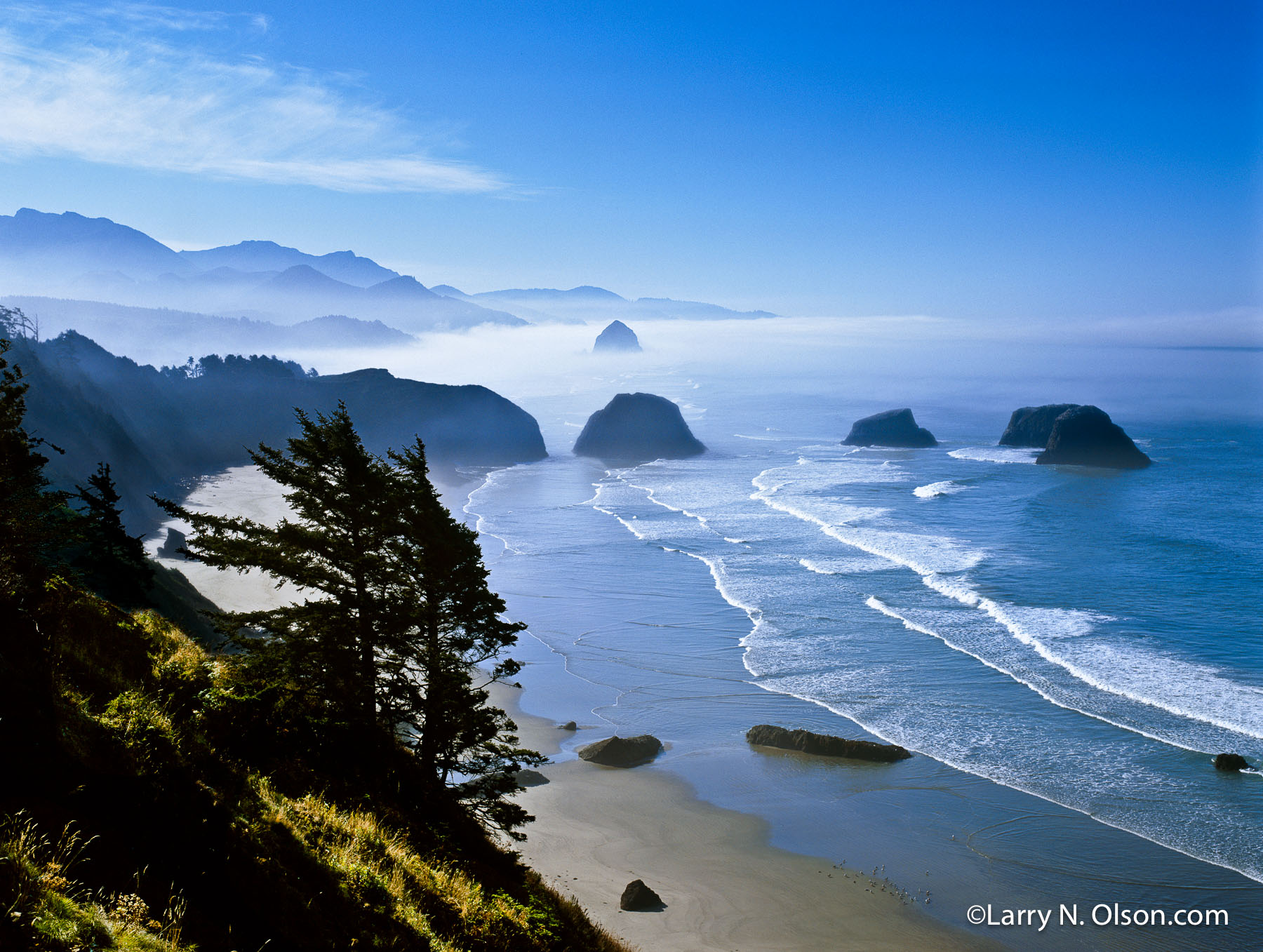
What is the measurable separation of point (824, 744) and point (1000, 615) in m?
16.2

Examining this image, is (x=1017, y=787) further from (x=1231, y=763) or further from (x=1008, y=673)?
(x=1008, y=673)

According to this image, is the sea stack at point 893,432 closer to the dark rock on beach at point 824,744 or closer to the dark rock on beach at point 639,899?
the dark rock on beach at point 824,744

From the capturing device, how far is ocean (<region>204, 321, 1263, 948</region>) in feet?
66.9

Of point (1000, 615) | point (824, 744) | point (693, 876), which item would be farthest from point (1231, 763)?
point (693, 876)

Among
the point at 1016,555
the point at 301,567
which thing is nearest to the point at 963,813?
the point at 301,567

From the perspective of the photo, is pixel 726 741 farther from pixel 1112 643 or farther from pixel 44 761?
pixel 44 761

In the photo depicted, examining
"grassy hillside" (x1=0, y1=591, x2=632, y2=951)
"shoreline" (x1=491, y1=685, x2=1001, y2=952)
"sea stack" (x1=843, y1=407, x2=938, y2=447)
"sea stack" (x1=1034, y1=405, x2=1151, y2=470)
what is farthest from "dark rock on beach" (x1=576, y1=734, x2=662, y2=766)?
"sea stack" (x1=843, y1=407, x2=938, y2=447)

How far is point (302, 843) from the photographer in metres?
8.98

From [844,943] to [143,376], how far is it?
12137 cm

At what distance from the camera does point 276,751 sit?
1195cm

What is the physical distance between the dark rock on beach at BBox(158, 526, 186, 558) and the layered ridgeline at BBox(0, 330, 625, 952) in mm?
33919

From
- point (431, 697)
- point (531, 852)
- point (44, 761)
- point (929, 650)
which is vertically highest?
point (44, 761)

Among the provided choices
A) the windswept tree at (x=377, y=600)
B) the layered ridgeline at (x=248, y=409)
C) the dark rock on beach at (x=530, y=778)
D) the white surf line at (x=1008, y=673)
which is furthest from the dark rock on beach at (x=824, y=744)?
the layered ridgeline at (x=248, y=409)

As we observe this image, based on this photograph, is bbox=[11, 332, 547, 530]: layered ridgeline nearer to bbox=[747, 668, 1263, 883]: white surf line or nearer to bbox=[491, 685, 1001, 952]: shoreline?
bbox=[491, 685, 1001, 952]: shoreline
